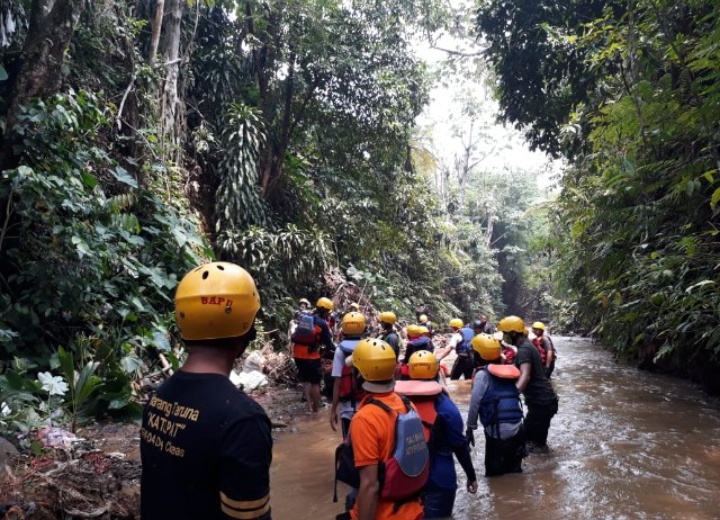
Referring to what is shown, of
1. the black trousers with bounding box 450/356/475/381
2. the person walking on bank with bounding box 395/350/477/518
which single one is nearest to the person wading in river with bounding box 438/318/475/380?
the black trousers with bounding box 450/356/475/381

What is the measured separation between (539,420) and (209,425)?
528 centimetres

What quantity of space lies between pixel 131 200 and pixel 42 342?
9.52 ft

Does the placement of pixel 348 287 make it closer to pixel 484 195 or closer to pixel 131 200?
pixel 131 200

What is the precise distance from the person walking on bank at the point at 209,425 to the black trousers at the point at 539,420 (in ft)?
16.1

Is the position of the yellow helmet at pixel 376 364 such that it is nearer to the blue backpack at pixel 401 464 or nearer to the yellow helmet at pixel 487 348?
the blue backpack at pixel 401 464

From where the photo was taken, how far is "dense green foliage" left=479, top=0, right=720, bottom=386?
629cm

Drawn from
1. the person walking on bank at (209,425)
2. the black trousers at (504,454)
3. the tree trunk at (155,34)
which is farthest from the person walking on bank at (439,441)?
the tree trunk at (155,34)

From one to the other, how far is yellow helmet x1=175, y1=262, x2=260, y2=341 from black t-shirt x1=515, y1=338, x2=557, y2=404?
4.49 metres

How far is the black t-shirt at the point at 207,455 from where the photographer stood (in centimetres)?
144

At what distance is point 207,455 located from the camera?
1.47 metres

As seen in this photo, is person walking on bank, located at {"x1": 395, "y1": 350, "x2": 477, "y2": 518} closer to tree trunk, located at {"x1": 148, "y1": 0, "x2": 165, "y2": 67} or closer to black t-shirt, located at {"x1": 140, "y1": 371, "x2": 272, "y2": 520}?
black t-shirt, located at {"x1": 140, "y1": 371, "x2": 272, "y2": 520}

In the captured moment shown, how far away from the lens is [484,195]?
3744 cm

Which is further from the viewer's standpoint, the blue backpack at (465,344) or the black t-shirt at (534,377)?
the blue backpack at (465,344)

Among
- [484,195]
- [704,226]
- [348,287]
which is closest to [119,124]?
[348,287]
